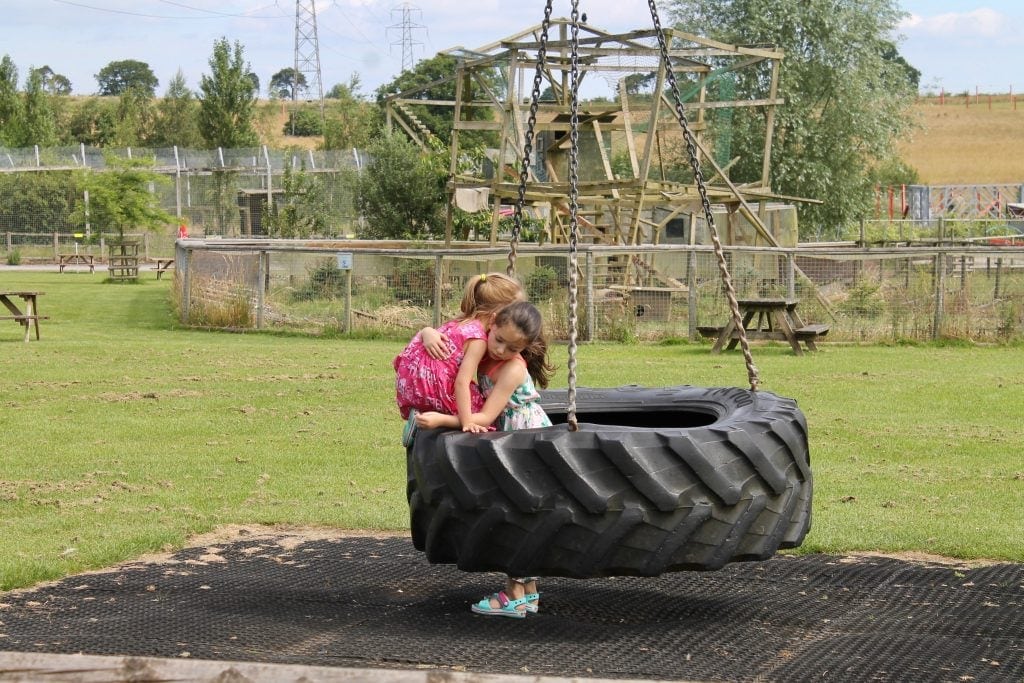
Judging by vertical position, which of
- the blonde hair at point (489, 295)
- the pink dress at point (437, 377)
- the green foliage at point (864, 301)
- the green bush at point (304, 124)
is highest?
the green bush at point (304, 124)

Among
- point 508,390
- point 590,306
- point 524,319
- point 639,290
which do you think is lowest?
point 590,306

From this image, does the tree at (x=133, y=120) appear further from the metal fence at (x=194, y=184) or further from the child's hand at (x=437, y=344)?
the child's hand at (x=437, y=344)

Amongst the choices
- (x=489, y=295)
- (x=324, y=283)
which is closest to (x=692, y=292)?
(x=324, y=283)

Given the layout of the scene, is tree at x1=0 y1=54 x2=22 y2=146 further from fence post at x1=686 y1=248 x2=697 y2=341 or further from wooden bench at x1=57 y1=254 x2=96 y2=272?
fence post at x1=686 y1=248 x2=697 y2=341

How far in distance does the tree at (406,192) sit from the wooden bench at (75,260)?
408 inches

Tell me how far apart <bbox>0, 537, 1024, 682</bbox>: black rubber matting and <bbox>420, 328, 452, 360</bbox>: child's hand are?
1.07m

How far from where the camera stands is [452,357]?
536cm

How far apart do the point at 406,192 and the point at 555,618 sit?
30.0m

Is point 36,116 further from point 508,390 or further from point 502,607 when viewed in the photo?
point 502,607

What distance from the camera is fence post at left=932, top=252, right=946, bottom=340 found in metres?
17.9

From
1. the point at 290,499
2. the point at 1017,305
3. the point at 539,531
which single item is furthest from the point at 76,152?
the point at 539,531

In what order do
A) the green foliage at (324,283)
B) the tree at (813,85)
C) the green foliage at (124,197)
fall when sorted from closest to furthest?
the green foliage at (324,283) < the tree at (813,85) < the green foliage at (124,197)

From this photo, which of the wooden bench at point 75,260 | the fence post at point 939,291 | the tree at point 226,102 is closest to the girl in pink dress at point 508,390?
the fence post at point 939,291

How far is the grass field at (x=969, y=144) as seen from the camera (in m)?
85.1
